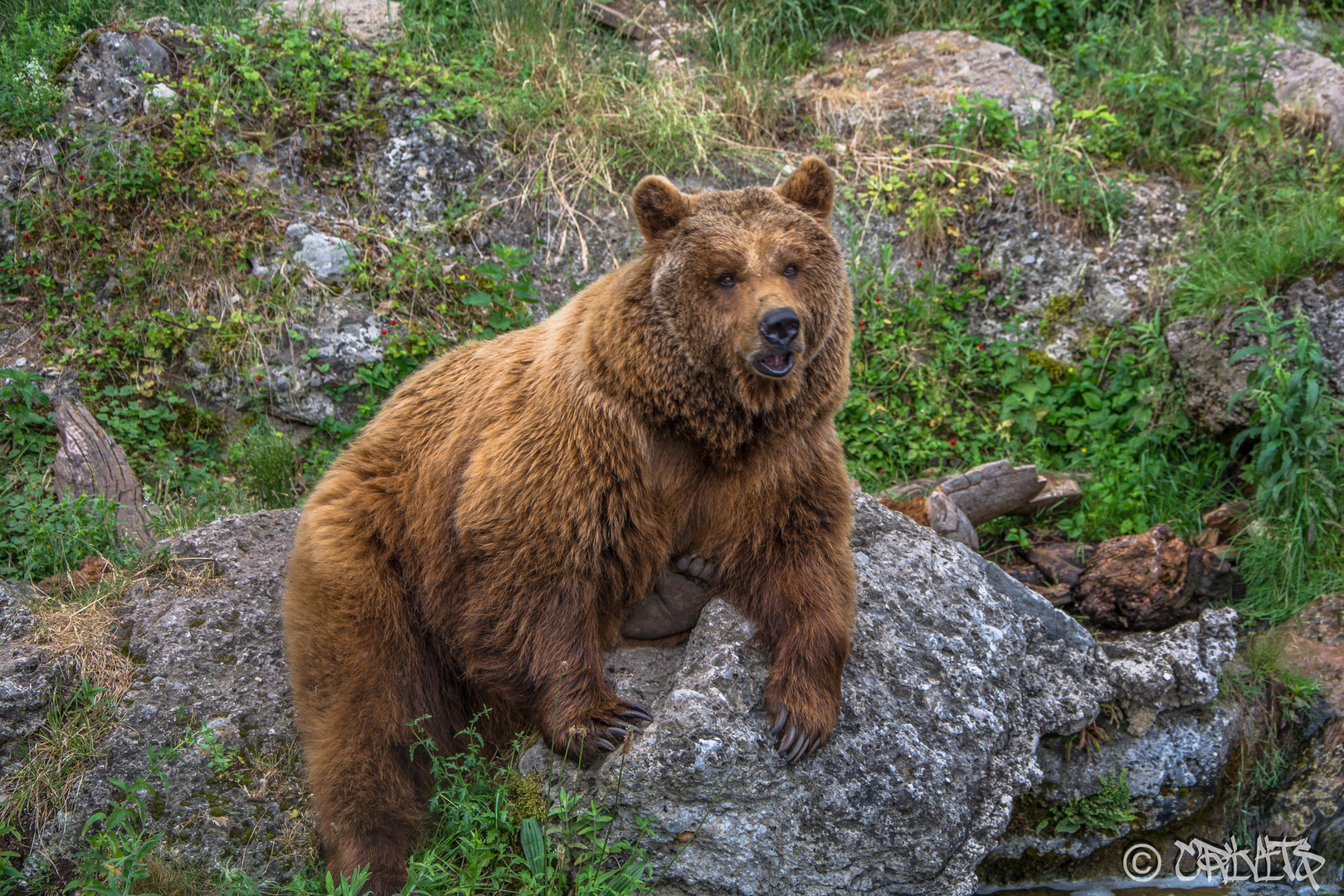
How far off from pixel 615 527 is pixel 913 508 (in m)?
2.49

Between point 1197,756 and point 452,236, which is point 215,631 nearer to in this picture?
point 452,236

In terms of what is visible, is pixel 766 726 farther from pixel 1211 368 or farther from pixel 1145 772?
pixel 1211 368

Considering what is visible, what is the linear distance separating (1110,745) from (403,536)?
3.08 metres

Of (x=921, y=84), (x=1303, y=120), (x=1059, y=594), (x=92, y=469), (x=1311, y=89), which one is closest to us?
(x=1059, y=594)

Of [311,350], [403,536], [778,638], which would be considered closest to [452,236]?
[311,350]

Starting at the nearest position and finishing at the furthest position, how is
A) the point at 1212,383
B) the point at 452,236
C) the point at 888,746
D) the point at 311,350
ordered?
the point at 888,746, the point at 1212,383, the point at 311,350, the point at 452,236

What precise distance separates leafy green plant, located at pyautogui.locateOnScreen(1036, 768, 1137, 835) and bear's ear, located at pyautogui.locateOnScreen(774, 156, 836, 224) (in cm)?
259

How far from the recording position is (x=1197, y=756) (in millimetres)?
4258

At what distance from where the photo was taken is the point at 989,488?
5.55m

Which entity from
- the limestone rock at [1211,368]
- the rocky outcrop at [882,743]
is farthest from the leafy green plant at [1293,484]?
→ the rocky outcrop at [882,743]

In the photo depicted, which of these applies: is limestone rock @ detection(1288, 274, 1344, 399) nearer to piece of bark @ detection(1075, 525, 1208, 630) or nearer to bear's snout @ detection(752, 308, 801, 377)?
piece of bark @ detection(1075, 525, 1208, 630)

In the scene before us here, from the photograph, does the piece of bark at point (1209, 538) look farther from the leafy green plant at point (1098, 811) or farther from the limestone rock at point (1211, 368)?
the leafy green plant at point (1098, 811)

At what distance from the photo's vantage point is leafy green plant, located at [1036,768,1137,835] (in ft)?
13.5

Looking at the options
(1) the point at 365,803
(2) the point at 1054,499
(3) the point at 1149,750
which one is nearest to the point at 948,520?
(2) the point at 1054,499
